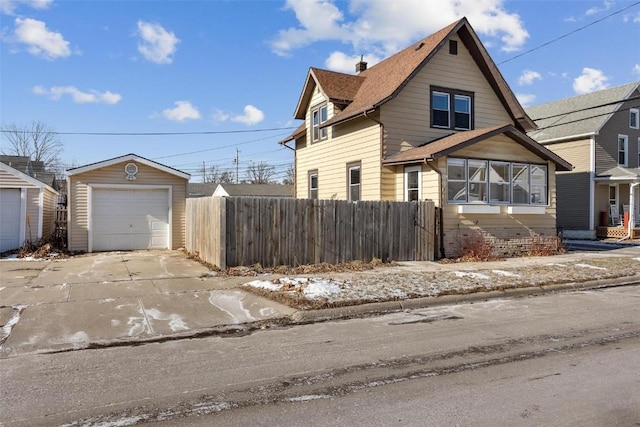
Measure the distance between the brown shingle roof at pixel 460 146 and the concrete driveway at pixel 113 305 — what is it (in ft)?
24.0

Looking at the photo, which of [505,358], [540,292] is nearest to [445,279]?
[540,292]

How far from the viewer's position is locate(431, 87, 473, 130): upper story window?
1798 centimetres

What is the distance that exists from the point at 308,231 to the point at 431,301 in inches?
189

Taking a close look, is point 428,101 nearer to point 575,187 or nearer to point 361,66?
point 361,66

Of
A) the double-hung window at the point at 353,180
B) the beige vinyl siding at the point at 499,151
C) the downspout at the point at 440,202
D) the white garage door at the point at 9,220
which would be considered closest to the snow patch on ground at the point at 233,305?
the downspout at the point at 440,202

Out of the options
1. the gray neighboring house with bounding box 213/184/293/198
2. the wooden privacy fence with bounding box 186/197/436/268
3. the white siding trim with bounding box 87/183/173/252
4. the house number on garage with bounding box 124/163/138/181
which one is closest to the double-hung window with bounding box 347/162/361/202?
the wooden privacy fence with bounding box 186/197/436/268

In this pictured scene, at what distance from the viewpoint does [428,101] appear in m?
17.7

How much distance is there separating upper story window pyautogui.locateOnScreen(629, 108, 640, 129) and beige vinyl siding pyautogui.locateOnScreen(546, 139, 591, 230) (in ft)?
14.0

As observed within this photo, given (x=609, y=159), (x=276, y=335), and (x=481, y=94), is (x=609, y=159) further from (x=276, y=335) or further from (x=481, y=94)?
(x=276, y=335)

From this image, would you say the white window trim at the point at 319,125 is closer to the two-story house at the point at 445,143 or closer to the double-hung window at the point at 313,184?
the two-story house at the point at 445,143

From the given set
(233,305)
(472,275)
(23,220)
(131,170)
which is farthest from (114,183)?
(472,275)

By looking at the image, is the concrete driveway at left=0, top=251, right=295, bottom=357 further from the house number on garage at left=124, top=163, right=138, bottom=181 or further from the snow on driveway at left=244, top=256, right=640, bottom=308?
the house number on garage at left=124, top=163, right=138, bottom=181

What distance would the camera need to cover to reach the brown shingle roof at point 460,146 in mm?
14664

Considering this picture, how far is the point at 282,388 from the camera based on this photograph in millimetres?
4797
